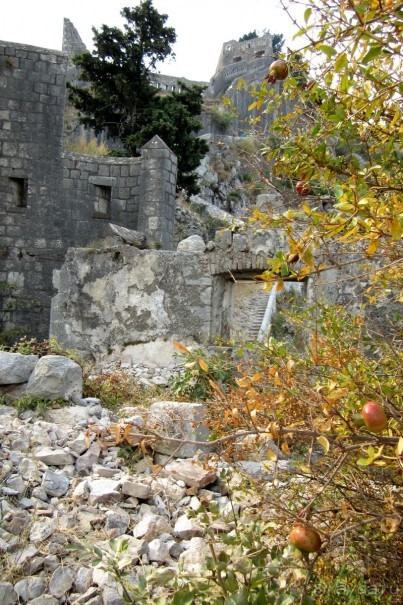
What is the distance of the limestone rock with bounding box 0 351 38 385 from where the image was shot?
20.6 feet

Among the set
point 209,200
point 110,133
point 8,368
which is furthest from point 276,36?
point 8,368

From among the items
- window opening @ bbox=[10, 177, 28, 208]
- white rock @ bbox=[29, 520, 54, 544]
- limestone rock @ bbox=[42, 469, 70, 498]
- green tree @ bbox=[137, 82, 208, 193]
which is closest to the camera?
white rock @ bbox=[29, 520, 54, 544]

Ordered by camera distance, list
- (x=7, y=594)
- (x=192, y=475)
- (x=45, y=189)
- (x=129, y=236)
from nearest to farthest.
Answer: (x=7, y=594) → (x=192, y=475) → (x=129, y=236) → (x=45, y=189)

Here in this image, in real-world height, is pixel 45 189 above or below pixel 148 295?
above

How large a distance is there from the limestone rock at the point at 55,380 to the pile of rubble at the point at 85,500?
0.01m

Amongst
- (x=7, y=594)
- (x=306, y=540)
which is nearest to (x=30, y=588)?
(x=7, y=594)

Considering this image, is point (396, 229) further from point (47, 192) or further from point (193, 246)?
point (47, 192)

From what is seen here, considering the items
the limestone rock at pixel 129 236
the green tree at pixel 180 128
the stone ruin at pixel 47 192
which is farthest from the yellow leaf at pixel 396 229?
the green tree at pixel 180 128

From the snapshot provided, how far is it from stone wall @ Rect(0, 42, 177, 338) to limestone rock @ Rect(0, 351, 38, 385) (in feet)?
16.7

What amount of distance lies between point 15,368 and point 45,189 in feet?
20.6

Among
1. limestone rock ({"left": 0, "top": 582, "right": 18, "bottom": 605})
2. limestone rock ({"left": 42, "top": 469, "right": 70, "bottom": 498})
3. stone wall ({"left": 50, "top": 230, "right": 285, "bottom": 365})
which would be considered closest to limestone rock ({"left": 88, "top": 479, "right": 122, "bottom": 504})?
limestone rock ({"left": 42, "top": 469, "right": 70, "bottom": 498})

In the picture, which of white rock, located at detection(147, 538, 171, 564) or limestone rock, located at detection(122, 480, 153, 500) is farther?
limestone rock, located at detection(122, 480, 153, 500)

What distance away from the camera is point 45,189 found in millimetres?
11812

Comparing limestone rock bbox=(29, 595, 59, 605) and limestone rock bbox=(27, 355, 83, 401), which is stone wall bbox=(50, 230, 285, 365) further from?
limestone rock bbox=(29, 595, 59, 605)
